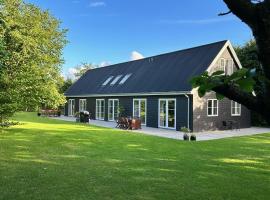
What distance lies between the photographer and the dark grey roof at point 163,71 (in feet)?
80.8

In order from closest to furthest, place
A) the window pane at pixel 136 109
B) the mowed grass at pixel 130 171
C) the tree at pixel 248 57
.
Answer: the mowed grass at pixel 130 171 < the window pane at pixel 136 109 < the tree at pixel 248 57

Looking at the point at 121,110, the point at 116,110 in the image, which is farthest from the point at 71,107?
the point at 121,110

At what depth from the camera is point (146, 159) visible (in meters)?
11.8

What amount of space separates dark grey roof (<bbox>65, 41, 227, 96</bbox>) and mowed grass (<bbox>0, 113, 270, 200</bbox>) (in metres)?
7.87

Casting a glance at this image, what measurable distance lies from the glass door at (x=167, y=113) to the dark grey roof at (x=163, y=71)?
86 centimetres

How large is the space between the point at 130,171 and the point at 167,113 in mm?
15394

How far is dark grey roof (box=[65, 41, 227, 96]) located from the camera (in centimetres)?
2462

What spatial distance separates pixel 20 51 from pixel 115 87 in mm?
14525

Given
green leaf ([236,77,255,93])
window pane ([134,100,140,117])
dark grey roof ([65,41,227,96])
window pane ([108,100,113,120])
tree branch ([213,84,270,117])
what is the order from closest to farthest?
green leaf ([236,77,255,93]) → tree branch ([213,84,270,117]) → dark grey roof ([65,41,227,96]) → window pane ([134,100,140,117]) → window pane ([108,100,113,120])

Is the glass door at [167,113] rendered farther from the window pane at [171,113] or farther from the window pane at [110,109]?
the window pane at [110,109]

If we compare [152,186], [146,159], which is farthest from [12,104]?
[152,186]

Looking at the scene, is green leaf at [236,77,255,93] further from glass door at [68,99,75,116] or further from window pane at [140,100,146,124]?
glass door at [68,99,75,116]

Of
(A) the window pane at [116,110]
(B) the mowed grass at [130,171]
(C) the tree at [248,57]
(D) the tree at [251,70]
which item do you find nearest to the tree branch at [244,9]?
(D) the tree at [251,70]

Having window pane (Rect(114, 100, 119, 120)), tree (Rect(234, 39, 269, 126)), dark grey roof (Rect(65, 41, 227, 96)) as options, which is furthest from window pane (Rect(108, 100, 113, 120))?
tree (Rect(234, 39, 269, 126))
